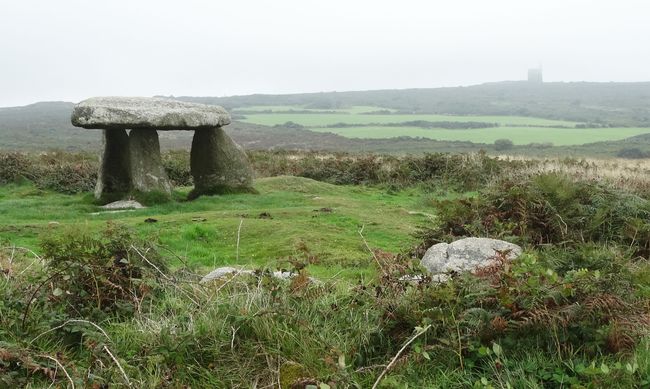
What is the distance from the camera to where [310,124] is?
10488 centimetres

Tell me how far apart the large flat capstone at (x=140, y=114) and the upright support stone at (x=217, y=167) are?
33.5 inches

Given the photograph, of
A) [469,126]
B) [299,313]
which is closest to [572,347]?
[299,313]

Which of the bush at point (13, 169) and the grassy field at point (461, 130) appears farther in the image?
the grassy field at point (461, 130)

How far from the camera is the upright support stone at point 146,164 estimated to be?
18.4 meters

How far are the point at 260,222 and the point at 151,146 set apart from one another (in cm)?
705

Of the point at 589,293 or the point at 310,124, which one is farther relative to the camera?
the point at 310,124

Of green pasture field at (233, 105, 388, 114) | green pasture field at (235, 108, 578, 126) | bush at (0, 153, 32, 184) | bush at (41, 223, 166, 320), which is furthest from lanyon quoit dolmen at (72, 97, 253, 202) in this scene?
green pasture field at (233, 105, 388, 114)

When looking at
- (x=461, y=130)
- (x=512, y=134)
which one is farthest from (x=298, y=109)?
(x=512, y=134)

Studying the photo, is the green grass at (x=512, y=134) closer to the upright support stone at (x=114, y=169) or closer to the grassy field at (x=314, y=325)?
the upright support stone at (x=114, y=169)

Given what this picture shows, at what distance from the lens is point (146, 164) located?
18609mm

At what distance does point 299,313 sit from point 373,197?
1660 cm

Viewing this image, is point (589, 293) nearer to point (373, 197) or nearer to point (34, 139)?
point (373, 197)

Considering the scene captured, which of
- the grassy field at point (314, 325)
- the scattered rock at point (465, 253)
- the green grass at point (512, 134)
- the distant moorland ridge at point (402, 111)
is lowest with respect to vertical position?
the green grass at point (512, 134)

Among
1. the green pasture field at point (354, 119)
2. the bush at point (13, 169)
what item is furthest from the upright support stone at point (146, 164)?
the green pasture field at point (354, 119)
